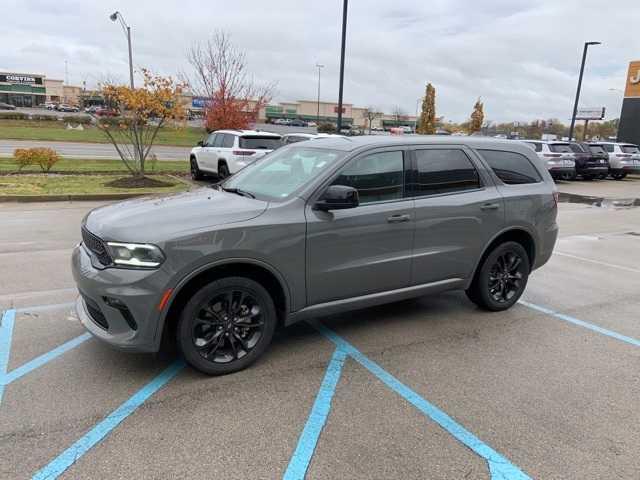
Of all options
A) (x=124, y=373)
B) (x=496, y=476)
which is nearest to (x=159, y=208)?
(x=124, y=373)

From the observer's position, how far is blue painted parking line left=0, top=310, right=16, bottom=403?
3.69 meters

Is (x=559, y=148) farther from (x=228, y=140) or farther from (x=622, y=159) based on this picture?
(x=228, y=140)

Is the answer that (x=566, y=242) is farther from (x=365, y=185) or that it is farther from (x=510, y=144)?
(x=365, y=185)

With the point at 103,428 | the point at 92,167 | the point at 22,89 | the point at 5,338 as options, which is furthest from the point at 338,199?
the point at 22,89

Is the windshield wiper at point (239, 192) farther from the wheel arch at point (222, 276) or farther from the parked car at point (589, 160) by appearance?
the parked car at point (589, 160)

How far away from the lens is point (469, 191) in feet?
15.9

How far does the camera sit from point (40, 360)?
3.83 metres

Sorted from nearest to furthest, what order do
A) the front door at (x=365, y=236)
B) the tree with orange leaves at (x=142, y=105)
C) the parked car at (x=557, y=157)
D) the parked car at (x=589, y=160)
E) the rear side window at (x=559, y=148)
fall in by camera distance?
1. the front door at (x=365, y=236)
2. the tree with orange leaves at (x=142, y=105)
3. the parked car at (x=557, y=157)
4. the rear side window at (x=559, y=148)
5. the parked car at (x=589, y=160)

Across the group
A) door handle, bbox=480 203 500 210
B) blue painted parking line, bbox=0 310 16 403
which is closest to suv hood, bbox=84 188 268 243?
blue painted parking line, bbox=0 310 16 403

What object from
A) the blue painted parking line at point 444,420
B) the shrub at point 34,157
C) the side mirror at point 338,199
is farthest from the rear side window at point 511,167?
the shrub at point 34,157

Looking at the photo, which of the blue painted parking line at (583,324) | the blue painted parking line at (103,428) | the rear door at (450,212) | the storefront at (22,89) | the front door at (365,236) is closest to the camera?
the blue painted parking line at (103,428)

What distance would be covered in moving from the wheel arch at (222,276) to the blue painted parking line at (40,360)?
2.84 feet

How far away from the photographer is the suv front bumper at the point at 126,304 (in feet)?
10.8

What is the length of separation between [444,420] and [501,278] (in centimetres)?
245
